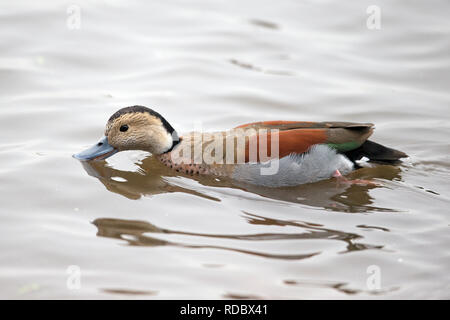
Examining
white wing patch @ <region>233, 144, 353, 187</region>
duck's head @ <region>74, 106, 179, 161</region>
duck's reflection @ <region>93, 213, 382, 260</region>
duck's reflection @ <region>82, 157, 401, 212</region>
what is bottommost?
duck's reflection @ <region>93, 213, 382, 260</region>

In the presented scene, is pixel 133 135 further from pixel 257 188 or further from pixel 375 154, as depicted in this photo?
pixel 375 154

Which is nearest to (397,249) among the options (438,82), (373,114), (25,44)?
(373,114)

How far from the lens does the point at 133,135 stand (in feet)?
23.3

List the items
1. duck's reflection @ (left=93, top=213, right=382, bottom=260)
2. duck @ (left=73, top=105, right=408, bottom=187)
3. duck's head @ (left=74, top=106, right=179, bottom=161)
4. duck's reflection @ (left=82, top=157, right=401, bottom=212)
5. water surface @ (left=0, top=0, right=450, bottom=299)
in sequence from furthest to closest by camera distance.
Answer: duck's head @ (left=74, top=106, right=179, bottom=161)
duck @ (left=73, top=105, right=408, bottom=187)
duck's reflection @ (left=82, top=157, right=401, bottom=212)
duck's reflection @ (left=93, top=213, right=382, bottom=260)
water surface @ (left=0, top=0, right=450, bottom=299)

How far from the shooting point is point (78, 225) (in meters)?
5.87

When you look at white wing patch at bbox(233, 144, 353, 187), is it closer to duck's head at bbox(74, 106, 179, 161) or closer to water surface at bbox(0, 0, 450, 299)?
water surface at bbox(0, 0, 450, 299)

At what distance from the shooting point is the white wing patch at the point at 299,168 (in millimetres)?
6730

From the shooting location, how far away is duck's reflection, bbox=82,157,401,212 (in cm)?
655

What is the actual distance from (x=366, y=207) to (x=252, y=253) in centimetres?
160

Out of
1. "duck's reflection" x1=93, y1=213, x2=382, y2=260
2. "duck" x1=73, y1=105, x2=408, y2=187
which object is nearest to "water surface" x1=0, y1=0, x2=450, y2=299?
"duck's reflection" x1=93, y1=213, x2=382, y2=260

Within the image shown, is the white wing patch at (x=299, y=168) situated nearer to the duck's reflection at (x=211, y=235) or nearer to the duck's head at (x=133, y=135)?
the duck's reflection at (x=211, y=235)

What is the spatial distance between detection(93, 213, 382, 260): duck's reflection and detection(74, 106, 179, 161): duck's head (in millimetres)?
1338

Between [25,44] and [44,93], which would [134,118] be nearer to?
[44,93]

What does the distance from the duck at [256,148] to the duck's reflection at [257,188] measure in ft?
0.27
